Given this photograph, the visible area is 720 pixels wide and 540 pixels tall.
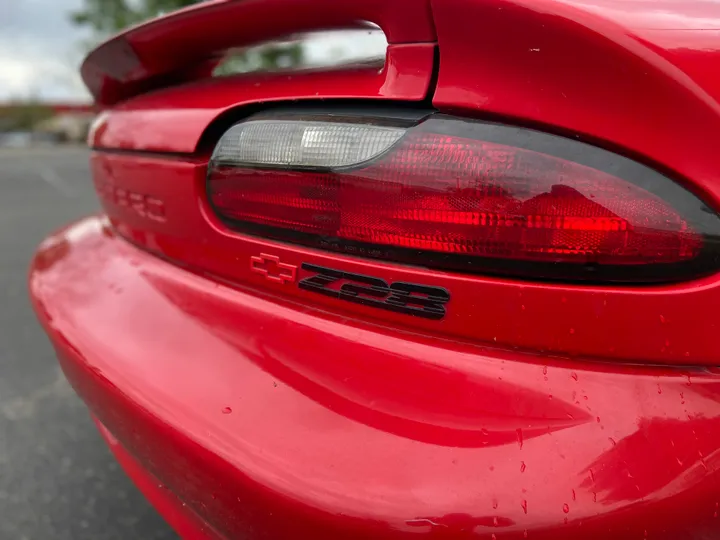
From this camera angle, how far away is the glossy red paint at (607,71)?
27.8 inches

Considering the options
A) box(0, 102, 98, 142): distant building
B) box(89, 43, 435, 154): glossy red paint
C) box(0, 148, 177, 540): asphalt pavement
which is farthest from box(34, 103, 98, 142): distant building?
box(89, 43, 435, 154): glossy red paint

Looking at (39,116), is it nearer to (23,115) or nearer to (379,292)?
(23,115)

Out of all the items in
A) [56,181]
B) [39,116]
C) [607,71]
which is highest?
[607,71]

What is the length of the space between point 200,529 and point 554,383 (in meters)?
0.67

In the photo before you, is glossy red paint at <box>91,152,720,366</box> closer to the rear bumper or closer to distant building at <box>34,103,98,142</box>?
the rear bumper

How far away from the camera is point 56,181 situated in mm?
12148

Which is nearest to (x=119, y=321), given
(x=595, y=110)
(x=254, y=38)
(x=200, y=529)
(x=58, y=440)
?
(x=200, y=529)

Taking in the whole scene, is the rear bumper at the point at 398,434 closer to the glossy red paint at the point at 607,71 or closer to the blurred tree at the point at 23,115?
the glossy red paint at the point at 607,71

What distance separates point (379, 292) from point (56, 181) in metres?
13.0

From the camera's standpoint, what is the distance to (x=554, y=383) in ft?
2.56

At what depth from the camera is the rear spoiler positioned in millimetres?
842

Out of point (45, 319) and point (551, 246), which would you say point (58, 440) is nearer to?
point (45, 319)

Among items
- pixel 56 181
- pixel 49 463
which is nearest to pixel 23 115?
pixel 56 181

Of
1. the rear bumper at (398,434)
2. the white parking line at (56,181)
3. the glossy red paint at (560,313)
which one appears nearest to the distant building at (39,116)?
the white parking line at (56,181)
